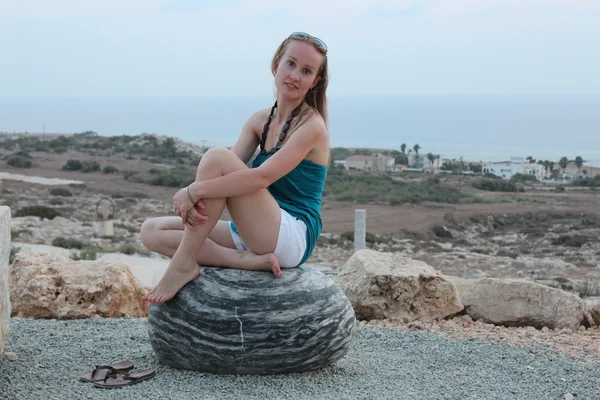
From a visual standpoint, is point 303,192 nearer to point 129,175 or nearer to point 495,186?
point 129,175

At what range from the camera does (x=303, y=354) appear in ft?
16.1

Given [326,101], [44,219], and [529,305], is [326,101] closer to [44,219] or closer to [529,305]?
[529,305]

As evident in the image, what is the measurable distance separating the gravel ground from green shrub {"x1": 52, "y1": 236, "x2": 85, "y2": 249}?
36.3 feet

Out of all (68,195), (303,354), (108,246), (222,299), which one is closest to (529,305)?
(303,354)

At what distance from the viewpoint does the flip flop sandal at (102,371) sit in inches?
190

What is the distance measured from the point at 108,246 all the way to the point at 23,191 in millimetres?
13487

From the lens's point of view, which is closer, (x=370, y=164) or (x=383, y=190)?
(x=383, y=190)

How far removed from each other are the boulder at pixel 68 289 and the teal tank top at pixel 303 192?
2.04 metres

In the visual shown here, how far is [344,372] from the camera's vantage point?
5.22m

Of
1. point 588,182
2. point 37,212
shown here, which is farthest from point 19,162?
point 588,182

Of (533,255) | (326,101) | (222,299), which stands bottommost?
(533,255)

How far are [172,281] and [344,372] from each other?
135 cm

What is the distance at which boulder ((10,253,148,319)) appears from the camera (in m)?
6.63

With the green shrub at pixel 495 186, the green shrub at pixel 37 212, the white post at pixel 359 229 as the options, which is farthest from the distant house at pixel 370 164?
the white post at pixel 359 229
